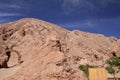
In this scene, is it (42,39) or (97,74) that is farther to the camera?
(42,39)

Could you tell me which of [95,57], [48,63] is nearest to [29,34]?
[95,57]

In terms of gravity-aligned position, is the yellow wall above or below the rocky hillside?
below

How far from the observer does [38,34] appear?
75.8 meters

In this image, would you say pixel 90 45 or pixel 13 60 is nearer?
pixel 13 60

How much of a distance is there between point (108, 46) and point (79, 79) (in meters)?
75.9

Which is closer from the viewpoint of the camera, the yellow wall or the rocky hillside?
the yellow wall

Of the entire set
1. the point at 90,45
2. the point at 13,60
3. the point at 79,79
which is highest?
the point at 90,45

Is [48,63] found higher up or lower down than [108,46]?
lower down

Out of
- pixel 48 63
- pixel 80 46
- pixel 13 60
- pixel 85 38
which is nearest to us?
pixel 48 63

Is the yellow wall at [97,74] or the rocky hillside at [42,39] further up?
the rocky hillside at [42,39]

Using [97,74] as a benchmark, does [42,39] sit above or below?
above

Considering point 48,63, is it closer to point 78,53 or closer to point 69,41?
point 78,53

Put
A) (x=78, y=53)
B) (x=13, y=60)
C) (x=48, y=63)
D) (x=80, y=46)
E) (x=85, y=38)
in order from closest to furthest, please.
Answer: (x=48, y=63) → (x=13, y=60) → (x=78, y=53) → (x=80, y=46) → (x=85, y=38)

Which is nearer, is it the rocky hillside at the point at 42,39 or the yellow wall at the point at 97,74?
the yellow wall at the point at 97,74
